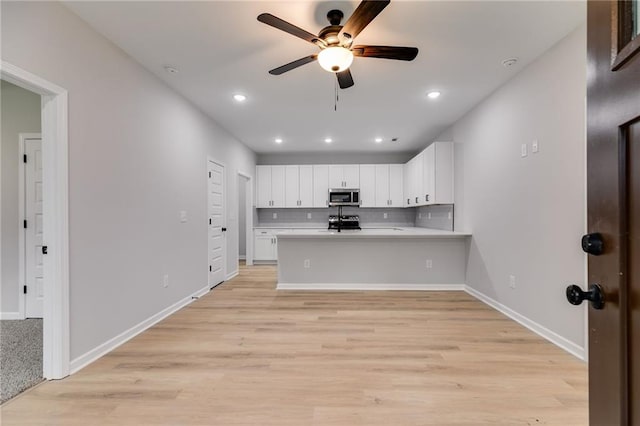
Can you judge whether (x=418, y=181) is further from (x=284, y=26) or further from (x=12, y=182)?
(x=12, y=182)

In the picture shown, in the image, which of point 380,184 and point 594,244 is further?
point 380,184

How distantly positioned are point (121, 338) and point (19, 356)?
68 cm

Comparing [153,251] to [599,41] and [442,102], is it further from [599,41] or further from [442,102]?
[442,102]

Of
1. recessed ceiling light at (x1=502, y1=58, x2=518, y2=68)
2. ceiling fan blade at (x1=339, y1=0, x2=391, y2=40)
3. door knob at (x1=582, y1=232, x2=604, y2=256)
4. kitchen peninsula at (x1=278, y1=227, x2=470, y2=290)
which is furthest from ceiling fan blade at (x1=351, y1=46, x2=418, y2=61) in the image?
kitchen peninsula at (x1=278, y1=227, x2=470, y2=290)

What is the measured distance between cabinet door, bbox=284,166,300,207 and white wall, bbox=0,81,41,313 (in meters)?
4.23

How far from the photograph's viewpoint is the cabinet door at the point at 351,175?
6645 mm

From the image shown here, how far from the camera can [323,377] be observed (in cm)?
203

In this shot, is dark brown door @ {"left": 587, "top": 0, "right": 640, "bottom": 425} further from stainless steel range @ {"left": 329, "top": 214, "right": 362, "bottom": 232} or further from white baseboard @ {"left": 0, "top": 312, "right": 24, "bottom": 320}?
stainless steel range @ {"left": 329, "top": 214, "right": 362, "bottom": 232}

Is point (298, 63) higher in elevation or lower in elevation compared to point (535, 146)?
higher

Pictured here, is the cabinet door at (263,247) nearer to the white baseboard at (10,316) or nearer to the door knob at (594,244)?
the white baseboard at (10,316)

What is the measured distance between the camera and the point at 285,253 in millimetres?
4395

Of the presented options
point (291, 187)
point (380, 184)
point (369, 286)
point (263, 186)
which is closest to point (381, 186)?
point (380, 184)

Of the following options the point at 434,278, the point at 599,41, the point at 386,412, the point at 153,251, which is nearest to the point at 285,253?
the point at 153,251

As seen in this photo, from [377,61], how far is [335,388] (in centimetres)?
273
